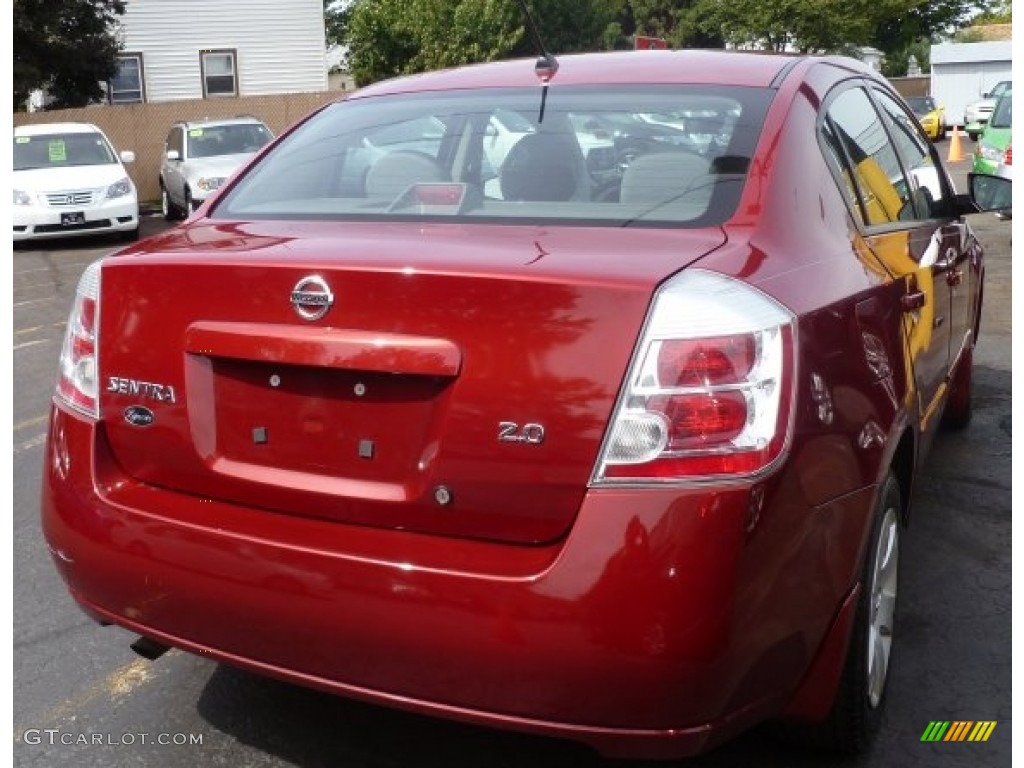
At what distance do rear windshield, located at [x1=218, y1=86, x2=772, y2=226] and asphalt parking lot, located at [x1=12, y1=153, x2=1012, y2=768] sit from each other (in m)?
1.32

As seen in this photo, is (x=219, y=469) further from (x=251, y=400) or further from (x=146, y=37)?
(x=146, y=37)

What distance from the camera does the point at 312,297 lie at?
248 cm

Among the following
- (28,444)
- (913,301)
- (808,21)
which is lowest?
(28,444)

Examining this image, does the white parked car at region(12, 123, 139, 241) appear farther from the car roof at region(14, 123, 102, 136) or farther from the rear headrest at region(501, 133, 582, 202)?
the rear headrest at region(501, 133, 582, 202)

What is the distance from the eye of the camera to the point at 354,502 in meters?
2.48

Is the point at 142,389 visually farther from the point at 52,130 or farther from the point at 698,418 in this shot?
the point at 52,130

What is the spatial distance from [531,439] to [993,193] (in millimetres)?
2876

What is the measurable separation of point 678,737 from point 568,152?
1571mm

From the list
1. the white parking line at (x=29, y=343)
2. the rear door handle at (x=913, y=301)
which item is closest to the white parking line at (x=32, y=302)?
the white parking line at (x=29, y=343)

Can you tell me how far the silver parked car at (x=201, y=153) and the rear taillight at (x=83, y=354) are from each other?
50.2 feet

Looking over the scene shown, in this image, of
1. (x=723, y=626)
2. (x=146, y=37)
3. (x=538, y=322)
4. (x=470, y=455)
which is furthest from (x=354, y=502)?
(x=146, y=37)

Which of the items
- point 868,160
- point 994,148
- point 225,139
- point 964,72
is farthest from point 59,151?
point 964,72
